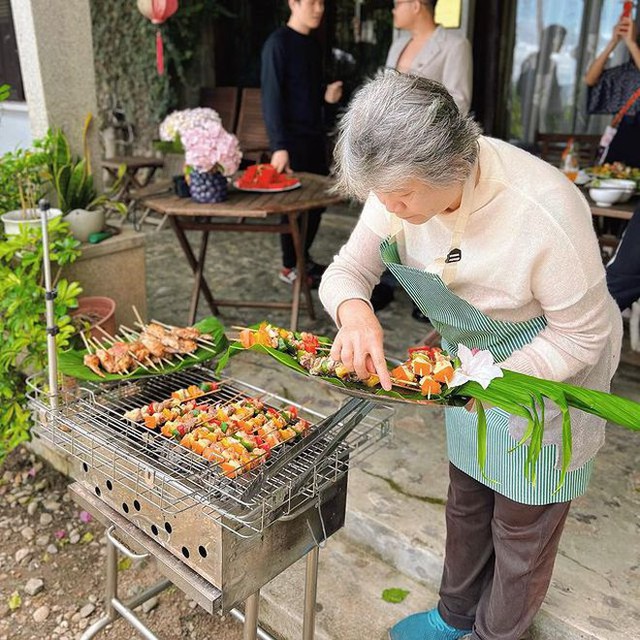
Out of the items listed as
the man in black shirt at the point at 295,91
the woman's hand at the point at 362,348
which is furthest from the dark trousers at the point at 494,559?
the man in black shirt at the point at 295,91

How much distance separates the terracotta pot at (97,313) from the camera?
10.3ft

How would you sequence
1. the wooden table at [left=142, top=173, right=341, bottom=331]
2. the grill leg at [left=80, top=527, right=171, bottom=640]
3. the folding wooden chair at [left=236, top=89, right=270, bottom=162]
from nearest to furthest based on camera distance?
1. the grill leg at [left=80, top=527, right=171, bottom=640]
2. the wooden table at [left=142, top=173, right=341, bottom=331]
3. the folding wooden chair at [left=236, top=89, right=270, bottom=162]

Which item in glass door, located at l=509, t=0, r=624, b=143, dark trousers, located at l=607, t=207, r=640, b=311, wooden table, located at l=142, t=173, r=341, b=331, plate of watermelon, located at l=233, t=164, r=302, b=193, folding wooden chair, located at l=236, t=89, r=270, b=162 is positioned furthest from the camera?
folding wooden chair, located at l=236, t=89, r=270, b=162

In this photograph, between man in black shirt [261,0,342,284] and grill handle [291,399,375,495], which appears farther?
man in black shirt [261,0,342,284]

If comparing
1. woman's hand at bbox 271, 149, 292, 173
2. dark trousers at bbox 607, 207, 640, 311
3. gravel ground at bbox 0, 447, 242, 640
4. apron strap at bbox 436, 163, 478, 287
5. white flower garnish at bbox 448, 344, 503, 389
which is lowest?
gravel ground at bbox 0, 447, 242, 640

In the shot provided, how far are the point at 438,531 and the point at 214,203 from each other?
84.5 inches

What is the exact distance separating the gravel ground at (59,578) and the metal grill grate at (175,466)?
1.02m

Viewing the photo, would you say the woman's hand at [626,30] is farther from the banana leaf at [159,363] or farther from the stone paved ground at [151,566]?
the banana leaf at [159,363]

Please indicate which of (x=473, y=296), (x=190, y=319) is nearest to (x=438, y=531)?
(x=473, y=296)

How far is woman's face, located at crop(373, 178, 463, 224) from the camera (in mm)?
1349

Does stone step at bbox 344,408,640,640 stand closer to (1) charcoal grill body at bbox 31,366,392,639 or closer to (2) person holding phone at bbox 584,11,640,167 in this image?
(1) charcoal grill body at bbox 31,366,392,639

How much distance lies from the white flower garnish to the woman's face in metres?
0.33

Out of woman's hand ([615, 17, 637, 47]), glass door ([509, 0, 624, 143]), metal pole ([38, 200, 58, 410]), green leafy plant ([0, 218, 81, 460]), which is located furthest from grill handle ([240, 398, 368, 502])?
glass door ([509, 0, 624, 143])

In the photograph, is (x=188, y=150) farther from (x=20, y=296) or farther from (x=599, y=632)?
(x=599, y=632)
